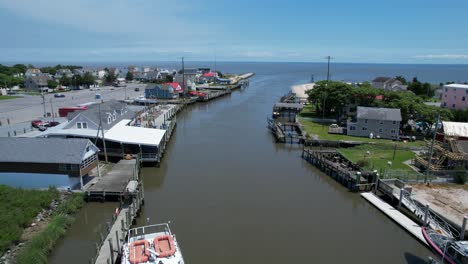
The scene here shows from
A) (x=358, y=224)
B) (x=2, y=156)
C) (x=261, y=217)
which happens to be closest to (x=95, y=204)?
(x=2, y=156)

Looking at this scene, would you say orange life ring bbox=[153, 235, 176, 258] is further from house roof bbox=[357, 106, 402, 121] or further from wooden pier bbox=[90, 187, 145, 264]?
house roof bbox=[357, 106, 402, 121]

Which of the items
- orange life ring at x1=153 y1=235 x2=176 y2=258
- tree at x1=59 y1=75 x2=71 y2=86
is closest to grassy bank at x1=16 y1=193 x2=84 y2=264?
orange life ring at x1=153 y1=235 x2=176 y2=258

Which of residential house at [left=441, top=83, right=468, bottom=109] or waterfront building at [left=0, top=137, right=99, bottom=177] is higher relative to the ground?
residential house at [left=441, top=83, right=468, bottom=109]

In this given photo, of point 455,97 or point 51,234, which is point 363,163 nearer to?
point 51,234

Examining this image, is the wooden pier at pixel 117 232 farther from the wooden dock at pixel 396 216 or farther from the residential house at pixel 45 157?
the wooden dock at pixel 396 216

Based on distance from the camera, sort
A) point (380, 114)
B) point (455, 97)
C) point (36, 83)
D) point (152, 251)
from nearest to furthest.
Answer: point (152, 251) < point (380, 114) < point (455, 97) < point (36, 83)

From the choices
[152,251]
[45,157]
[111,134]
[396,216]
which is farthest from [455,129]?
[45,157]

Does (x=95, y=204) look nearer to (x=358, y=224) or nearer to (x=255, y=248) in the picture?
(x=255, y=248)
